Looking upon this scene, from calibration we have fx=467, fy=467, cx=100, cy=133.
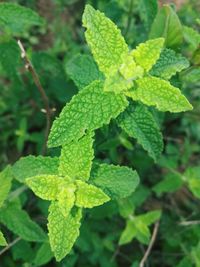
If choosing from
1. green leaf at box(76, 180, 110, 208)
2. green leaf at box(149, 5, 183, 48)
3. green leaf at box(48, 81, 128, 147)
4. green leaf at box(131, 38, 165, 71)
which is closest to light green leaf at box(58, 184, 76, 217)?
green leaf at box(76, 180, 110, 208)

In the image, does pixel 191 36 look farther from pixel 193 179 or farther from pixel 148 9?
pixel 193 179

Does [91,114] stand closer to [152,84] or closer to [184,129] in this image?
[152,84]

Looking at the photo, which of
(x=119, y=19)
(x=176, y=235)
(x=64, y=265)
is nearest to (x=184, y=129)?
(x=176, y=235)

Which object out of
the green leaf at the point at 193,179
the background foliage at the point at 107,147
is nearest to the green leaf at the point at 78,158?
the background foliage at the point at 107,147

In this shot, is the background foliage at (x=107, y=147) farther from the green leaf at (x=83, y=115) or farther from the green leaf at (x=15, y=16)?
the green leaf at (x=83, y=115)

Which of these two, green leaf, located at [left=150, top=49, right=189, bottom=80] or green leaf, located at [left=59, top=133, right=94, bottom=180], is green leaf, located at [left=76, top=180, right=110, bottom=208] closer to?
green leaf, located at [left=59, top=133, right=94, bottom=180]

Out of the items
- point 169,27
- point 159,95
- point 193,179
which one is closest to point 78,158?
point 159,95
